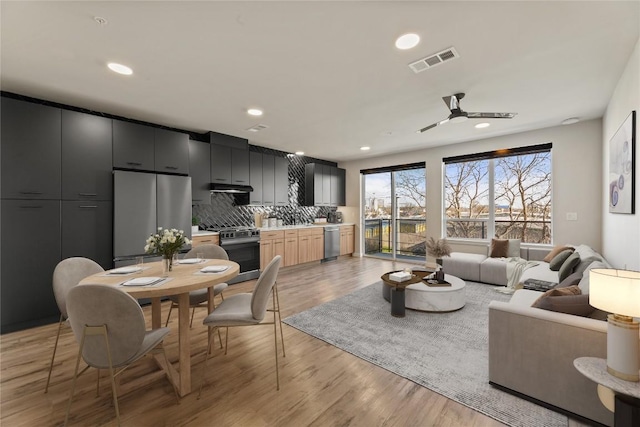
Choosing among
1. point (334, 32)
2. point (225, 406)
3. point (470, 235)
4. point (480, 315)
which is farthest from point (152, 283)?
point (470, 235)

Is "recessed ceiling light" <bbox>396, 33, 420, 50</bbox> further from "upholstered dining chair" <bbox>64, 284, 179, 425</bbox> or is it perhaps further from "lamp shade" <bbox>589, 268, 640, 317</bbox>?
"upholstered dining chair" <bbox>64, 284, 179, 425</bbox>

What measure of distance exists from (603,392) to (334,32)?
8.62 feet

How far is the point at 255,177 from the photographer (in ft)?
17.5

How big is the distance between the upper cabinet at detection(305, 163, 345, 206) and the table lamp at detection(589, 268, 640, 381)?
5524 mm

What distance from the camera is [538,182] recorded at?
193 inches

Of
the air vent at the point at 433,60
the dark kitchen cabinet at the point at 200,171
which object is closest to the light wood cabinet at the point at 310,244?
the dark kitchen cabinet at the point at 200,171

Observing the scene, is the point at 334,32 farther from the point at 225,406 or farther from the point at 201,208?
the point at 201,208

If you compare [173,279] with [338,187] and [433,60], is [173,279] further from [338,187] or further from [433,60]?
[338,187]

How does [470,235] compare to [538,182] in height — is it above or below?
below

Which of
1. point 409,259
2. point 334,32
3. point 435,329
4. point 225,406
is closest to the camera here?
point 225,406

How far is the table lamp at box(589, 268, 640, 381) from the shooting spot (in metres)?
1.24

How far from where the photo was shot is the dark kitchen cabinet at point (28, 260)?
2.84 metres

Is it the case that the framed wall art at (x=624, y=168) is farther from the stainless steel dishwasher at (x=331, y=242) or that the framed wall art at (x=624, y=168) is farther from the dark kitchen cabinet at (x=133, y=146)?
the dark kitchen cabinet at (x=133, y=146)

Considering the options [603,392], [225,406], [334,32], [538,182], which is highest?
[334,32]
